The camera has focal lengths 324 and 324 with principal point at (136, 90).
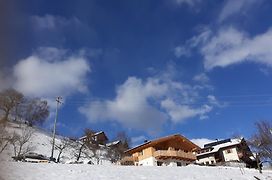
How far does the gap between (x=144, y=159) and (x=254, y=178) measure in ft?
74.1

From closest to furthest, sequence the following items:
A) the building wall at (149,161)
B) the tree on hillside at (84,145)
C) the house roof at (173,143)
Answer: the building wall at (149,161) → the house roof at (173,143) → the tree on hillside at (84,145)

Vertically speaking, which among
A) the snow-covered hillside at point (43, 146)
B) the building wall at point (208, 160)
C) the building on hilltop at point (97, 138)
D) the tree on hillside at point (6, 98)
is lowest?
the tree on hillside at point (6, 98)

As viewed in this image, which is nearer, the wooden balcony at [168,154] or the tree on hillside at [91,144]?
the wooden balcony at [168,154]

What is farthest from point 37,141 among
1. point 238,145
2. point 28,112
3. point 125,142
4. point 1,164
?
point 1,164

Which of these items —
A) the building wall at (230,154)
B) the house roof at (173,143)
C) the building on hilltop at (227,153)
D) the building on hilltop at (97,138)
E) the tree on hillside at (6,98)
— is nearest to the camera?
the tree on hillside at (6,98)

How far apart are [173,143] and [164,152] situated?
15.9ft

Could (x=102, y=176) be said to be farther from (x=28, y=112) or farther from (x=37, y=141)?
(x=28, y=112)

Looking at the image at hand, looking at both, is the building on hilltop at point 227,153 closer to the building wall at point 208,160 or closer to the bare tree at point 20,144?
the building wall at point 208,160

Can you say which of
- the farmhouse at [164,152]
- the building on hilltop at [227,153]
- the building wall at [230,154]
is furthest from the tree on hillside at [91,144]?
the building wall at [230,154]

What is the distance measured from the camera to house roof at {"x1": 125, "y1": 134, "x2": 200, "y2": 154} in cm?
4938

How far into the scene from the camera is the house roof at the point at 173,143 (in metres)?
49.4

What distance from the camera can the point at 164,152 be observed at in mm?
47469

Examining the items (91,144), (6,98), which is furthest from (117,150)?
(6,98)

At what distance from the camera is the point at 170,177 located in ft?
78.8
